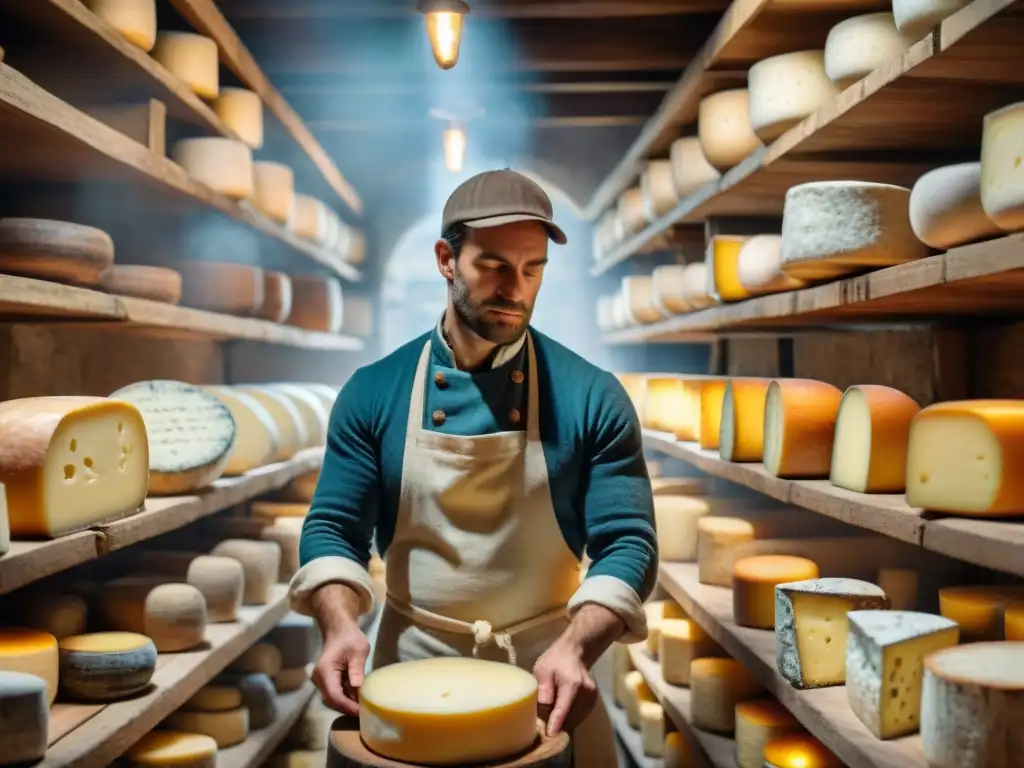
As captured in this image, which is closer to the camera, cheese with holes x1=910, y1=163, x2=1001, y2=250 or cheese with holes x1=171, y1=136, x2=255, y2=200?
cheese with holes x1=910, y1=163, x2=1001, y2=250

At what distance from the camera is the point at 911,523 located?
1.60 metres

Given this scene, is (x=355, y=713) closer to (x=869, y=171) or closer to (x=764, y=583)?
(x=764, y=583)

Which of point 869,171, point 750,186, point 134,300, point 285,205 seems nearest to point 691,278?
point 750,186

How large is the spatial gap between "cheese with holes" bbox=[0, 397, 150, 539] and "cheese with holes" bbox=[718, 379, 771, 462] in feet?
4.64

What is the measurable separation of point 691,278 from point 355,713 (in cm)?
223

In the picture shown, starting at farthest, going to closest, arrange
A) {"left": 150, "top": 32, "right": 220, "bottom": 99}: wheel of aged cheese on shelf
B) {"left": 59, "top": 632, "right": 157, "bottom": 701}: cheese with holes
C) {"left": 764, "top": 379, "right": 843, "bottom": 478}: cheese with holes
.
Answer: {"left": 150, "top": 32, "right": 220, "bottom": 99}: wheel of aged cheese on shelf < {"left": 764, "top": 379, "right": 843, "bottom": 478}: cheese with holes < {"left": 59, "top": 632, "right": 157, "bottom": 701}: cheese with holes

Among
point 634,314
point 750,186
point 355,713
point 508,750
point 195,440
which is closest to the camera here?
point 508,750

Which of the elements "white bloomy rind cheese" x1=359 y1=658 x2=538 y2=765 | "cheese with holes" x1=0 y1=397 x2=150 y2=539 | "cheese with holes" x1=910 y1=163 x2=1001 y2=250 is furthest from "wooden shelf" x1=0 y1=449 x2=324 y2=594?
"cheese with holes" x1=910 y1=163 x2=1001 y2=250

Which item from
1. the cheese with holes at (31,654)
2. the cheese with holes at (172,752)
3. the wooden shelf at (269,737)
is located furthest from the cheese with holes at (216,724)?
the cheese with holes at (31,654)

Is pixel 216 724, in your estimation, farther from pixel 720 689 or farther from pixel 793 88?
pixel 793 88

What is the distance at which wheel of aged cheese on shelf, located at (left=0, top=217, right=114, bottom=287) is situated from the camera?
1939 mm

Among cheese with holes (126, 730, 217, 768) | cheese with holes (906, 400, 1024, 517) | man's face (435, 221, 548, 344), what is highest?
man's face (435, 221, 548, 344)

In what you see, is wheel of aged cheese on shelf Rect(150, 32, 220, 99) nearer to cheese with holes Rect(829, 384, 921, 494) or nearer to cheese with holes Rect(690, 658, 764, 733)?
cheese with holes Rect(829, 384, 921, 494)

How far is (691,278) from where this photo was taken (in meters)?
3.38
